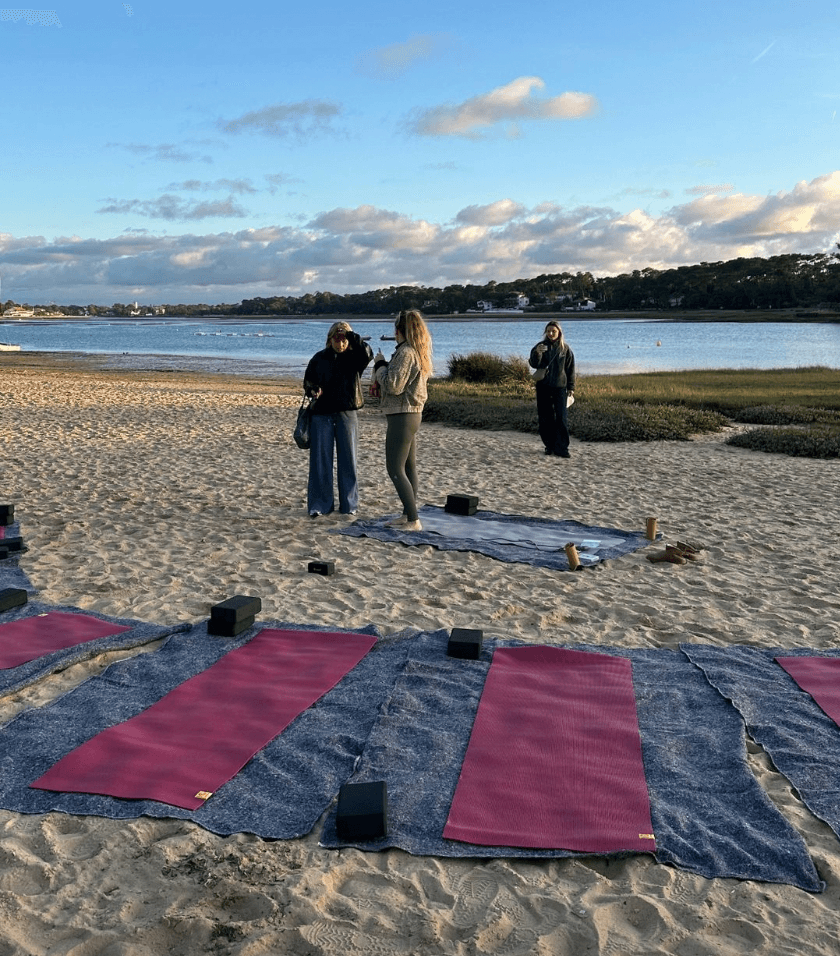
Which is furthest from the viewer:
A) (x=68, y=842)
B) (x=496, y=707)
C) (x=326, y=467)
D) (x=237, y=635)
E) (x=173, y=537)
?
(x=326, y=467)

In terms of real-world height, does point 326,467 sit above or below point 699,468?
above

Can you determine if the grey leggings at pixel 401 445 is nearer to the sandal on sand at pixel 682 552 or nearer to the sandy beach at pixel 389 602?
the sandy beach at pixel 389 602

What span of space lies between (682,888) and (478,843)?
2.37 ft

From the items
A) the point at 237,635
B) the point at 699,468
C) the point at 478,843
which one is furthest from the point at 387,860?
the point at 699,468

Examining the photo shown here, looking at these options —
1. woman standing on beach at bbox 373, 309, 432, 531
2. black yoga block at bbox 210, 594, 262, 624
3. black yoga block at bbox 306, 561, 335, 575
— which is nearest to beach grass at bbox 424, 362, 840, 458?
woman standing on beach at bbox 373, 309, 432, 531

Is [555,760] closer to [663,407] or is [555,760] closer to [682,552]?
[682,552]

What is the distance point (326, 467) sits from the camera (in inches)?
338

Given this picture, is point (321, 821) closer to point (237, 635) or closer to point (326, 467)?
point (237, 635)

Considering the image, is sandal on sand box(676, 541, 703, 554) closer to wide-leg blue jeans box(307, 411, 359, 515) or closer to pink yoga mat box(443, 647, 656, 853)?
pink yoga mat box(443, 647, 656, 853)

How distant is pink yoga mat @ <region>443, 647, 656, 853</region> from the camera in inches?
124

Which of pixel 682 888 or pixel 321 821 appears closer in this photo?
pixel 682 888

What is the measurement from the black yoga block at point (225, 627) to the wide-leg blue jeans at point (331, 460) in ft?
11.3

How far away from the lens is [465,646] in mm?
4766

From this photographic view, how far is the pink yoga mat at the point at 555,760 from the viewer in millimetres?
3156
